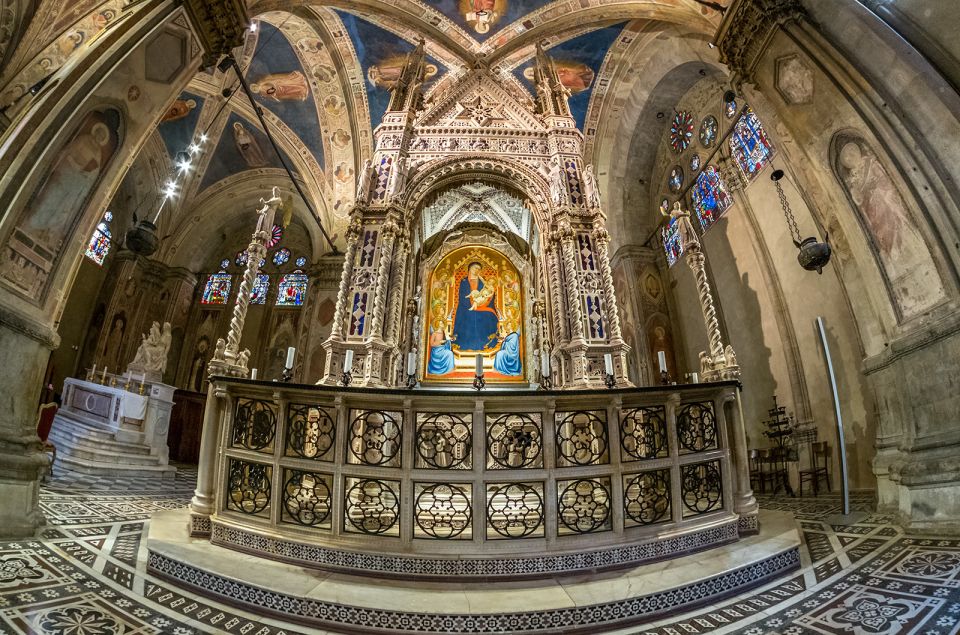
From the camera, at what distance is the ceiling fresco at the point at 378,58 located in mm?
12094

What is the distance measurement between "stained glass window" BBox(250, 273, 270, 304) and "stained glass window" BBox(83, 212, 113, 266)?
4.93 m

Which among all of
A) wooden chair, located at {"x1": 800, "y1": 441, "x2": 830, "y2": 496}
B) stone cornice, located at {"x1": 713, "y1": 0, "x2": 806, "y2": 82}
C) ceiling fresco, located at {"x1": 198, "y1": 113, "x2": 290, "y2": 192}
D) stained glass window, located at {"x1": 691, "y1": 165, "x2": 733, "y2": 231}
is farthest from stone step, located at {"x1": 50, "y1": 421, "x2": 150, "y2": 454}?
stained glass window, located at {"x1": 691, "y1": 165, "x2": 733, "y2": 231}

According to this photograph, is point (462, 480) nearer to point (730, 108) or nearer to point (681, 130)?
point (730, 108)

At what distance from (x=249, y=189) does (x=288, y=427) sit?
53.9ft

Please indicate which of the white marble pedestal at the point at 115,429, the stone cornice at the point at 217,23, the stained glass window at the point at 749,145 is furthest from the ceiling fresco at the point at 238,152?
the stained glass window at the point at 749,145

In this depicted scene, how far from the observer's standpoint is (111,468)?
8.12 m

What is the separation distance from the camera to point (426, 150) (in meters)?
11.1

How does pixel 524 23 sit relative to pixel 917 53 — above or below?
above

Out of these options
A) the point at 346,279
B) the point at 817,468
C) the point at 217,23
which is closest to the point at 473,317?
the point at 346,279

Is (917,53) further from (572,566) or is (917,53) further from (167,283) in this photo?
(167,283)

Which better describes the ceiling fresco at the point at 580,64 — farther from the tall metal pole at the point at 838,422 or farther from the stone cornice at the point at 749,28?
the tall metal pole at the point at 838,422

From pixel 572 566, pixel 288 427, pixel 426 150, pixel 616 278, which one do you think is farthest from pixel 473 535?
pixel 616 278

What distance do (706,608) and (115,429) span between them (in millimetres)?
12188

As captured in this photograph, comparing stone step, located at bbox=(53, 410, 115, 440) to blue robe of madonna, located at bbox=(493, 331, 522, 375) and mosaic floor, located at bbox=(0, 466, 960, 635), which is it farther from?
blue robe of madonna, located at bbox=(493, 331, 522, 375)
